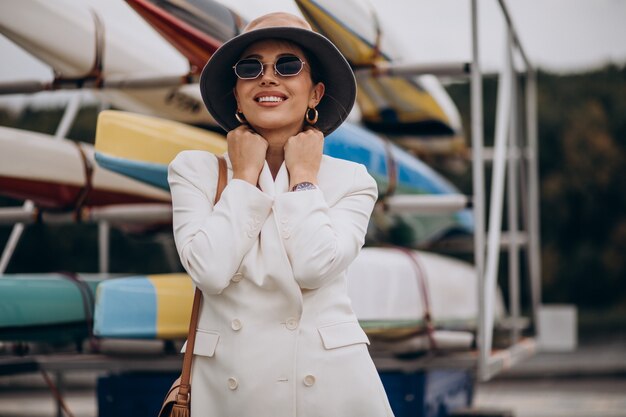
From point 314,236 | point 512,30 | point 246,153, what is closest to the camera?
point 314,236

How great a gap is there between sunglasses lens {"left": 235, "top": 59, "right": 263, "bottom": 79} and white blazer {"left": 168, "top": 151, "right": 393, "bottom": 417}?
288 millimetres

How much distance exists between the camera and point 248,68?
2.28 meters

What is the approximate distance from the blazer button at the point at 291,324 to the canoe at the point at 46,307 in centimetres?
187

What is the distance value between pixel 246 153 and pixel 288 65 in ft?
0.81

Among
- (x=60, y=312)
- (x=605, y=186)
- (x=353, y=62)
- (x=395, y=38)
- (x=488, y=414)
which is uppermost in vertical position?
(x=605, y=186)

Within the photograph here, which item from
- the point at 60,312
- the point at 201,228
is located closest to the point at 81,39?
the point at 60,312

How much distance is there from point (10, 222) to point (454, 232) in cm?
371

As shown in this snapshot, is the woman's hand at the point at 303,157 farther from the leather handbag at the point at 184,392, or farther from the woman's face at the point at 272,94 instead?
the leather handbag at the point at 184,392

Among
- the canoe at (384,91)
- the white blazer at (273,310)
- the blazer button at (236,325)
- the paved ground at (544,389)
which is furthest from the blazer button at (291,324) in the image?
the paved ground at (544,389)

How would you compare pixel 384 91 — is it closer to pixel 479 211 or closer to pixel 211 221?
pixel 479 211

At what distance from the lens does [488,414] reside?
446 cm

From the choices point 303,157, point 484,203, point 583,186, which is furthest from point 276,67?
point 583,186

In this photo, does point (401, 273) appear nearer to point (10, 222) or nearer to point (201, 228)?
point (10, 222)

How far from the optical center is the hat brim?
229 centimetres
